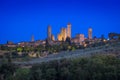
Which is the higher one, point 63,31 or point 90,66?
point 63,31

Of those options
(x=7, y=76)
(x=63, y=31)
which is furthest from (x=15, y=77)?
(x=63, y=31)

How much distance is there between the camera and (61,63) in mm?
41625

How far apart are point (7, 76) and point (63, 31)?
133 metres

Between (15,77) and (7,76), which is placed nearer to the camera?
(15,77)

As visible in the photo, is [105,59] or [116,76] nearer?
[116,76]

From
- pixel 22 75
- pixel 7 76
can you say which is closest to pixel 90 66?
pixel 22 75

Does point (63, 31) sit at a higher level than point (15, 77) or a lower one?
higher

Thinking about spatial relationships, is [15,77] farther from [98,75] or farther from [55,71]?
[98,75]

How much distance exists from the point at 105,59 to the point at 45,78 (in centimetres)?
825

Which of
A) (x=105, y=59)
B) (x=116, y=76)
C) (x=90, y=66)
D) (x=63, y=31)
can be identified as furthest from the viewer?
(x=63, y=31)

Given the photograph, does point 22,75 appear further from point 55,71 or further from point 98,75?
point 98,75

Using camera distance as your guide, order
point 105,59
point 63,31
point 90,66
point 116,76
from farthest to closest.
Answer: point 63,31 → point 105,59 → point 90,66 → point 116,76

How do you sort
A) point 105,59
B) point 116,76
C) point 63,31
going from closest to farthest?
point 116,76
point 105,59
point 63,31

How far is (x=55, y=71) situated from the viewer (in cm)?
3931
